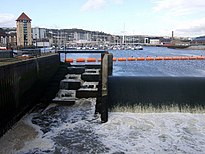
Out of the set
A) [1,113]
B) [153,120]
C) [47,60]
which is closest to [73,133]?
[1,113]

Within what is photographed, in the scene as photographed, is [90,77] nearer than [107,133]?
No

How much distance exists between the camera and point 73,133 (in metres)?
12.6

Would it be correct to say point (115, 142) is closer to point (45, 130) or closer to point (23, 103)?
point (45, 130)

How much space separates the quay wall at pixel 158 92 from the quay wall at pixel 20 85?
547 centimetres

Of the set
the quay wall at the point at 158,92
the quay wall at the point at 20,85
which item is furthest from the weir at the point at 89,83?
the quay wall at the point at 20,85

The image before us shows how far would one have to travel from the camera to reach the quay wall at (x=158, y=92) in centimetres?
1572

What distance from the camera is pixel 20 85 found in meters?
14.7

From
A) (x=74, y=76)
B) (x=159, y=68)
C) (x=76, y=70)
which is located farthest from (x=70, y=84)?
(x=159, y=68)

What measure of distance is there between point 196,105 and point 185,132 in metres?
3.73

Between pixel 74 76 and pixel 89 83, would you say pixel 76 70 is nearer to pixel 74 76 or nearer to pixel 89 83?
pixel 74 76

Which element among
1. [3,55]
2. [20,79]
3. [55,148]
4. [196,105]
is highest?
[3,55]

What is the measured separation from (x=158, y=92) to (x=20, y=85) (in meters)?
8.87

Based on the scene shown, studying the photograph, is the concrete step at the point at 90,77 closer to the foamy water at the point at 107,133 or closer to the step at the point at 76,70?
the step at the point at 76,70

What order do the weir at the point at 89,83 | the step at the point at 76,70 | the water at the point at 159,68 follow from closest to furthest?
the weir at the point at 89,83 < the step at the point at 76,70 < the water at the point at 159,68
